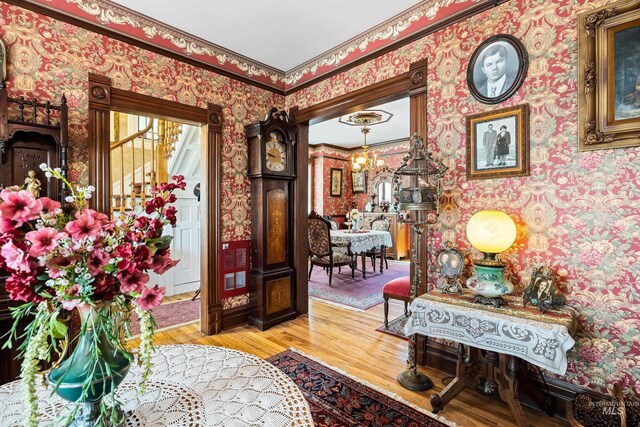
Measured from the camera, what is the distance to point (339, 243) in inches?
210

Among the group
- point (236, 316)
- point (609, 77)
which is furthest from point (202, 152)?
point (609, 77)

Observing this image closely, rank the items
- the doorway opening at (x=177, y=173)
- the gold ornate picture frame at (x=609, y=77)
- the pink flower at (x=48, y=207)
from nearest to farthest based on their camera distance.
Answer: the pink flower at (x=48, y=207) → the gold ornate picture frame at (x=609, y=77) → the doorway opening at (x=177, y=173)

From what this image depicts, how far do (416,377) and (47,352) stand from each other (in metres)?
2.28

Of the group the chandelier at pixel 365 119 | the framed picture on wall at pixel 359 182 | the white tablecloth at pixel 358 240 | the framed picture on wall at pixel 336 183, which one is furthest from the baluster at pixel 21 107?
the framed picture on wall at pixel 359 182

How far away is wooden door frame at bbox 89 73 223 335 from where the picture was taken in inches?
99.8

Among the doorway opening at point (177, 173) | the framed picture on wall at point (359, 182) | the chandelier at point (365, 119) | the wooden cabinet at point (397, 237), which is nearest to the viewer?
the doorway opening at point (177, 173)

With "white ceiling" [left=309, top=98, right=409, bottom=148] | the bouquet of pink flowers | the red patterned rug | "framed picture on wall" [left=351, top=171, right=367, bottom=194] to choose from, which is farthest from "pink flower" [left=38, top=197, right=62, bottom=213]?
"framed picture on wall" [left=351, top=171, right=367, bottom=194]

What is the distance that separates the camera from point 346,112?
11.1 feet

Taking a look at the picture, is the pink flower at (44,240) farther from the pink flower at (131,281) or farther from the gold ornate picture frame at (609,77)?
the gold ornate picture frame at (609,77)

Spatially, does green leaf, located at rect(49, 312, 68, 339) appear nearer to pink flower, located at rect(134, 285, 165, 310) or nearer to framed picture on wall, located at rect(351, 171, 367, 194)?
pink flower, located at rect(134, 285, 165, 310)

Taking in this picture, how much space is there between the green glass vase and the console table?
5.87 ft

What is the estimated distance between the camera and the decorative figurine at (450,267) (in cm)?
223

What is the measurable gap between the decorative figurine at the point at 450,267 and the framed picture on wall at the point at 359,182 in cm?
636

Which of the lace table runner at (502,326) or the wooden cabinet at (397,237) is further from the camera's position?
the wooden cabinet at (397,237)
